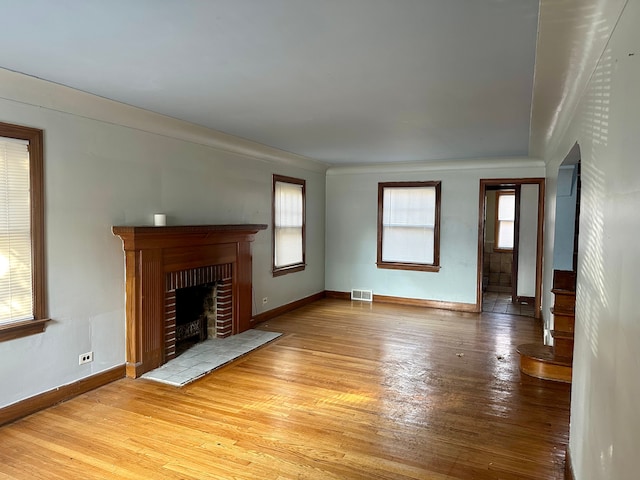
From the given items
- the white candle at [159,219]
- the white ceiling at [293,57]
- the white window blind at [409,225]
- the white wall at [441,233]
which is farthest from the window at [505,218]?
the white candle at [159,219]

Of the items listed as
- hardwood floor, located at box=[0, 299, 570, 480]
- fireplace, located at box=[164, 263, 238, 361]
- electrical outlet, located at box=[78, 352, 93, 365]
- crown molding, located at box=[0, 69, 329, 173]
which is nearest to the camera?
hardwood floor, located at box=[0, 299, 570, 480]

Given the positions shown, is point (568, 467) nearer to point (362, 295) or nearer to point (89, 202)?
point (89, 202)

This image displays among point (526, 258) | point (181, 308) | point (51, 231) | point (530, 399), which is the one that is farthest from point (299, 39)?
point (526, 258)

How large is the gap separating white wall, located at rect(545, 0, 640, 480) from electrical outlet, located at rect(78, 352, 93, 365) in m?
3.63

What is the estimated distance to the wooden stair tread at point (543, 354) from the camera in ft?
13.1

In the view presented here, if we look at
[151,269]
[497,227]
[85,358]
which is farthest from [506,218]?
[85,358]

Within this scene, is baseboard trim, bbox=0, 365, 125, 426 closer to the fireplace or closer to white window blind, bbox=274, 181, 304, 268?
the fireplace

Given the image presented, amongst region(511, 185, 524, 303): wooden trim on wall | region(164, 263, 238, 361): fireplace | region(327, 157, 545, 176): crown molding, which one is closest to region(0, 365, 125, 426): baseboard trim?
region(164, 263, 238, 361): fireplace

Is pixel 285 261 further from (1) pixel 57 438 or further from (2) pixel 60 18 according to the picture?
(2) pixel 60 18

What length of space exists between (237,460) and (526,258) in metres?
6.62

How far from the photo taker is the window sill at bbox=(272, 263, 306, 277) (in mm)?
6469

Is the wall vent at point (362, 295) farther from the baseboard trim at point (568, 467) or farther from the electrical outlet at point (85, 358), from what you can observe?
the baseboard trim at point (568, 467)

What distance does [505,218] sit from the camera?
9.02m

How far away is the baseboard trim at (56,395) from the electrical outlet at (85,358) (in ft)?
0.47
